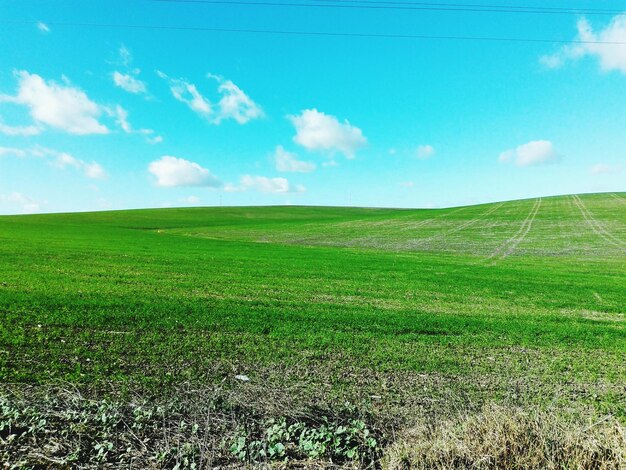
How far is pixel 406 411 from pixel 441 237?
47994 millimetres

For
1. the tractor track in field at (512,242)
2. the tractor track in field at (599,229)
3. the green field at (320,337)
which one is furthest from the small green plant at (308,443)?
the tractor track in field at (599,229)

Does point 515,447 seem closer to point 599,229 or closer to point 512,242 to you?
point 512,242

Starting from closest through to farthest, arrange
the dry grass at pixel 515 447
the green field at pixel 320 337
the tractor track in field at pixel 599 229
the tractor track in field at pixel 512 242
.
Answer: the dry grass at pixel 515 447 → the green field at pixel 320 337 → the tractor track in field at pixel 512 242 → the tractor track in field at pixel 599 229

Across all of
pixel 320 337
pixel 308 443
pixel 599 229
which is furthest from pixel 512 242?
pixel 308 443

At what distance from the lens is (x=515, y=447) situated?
442cm

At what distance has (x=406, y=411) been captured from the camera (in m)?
6.31

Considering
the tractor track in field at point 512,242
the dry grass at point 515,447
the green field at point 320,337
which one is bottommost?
the tractor track in field at point 512,242

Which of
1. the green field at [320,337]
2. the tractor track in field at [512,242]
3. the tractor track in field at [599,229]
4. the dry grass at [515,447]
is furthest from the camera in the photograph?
the tractor track in field at [599,229]

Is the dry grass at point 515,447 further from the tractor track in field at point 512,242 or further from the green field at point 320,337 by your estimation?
the tractor track in field at point 512,242

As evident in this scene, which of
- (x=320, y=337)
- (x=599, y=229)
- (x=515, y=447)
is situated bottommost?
(x=599, y=229)

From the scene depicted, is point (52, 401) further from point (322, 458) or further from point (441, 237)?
point (441, 237)

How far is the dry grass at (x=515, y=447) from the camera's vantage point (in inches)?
166

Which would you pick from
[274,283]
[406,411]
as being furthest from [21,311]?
[406,411]

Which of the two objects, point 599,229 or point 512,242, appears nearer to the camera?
point 512,242
